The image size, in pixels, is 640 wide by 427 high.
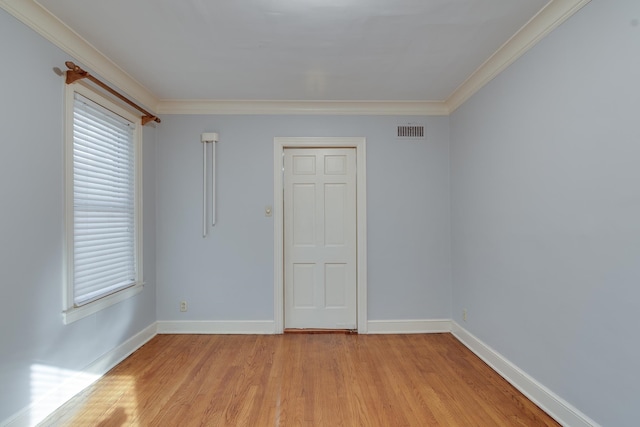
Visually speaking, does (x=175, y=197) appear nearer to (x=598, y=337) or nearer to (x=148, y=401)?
(x=148, y=401)

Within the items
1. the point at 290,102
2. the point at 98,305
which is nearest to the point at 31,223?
the point at 98,305

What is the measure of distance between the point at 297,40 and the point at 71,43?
152 cm

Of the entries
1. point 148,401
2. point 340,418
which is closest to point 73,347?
point 148,401

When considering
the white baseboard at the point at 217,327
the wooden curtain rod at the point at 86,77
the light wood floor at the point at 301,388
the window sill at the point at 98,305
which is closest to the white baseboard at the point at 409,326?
the light wood floor at the point at 301,388

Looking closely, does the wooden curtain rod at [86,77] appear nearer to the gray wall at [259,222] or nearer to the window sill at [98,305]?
the gray wall at [259,222]

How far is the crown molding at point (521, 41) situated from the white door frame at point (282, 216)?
1.14 meters

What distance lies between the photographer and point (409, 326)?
3.49m

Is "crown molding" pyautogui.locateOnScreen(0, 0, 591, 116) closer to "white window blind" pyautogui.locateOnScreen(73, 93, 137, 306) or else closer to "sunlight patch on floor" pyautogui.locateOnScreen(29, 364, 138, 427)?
"white window blind" pyautogui.locateOnScreen(73, 93, 137, 306)

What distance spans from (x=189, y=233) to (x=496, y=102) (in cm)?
311

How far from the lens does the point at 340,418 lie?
202 cm

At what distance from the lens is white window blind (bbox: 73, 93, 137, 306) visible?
2344mm

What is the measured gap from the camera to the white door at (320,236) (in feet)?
11.7

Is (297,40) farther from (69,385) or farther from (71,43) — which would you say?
(69,385)

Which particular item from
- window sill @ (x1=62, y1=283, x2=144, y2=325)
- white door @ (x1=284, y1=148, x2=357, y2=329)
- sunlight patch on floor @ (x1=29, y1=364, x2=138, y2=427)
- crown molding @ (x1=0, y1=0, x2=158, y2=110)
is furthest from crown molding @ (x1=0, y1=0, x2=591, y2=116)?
sunlight patch on floor @ (x1=29, y1=364, x2=138, y2=427)
